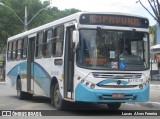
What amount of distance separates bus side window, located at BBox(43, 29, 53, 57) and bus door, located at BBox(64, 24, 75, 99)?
1964mm

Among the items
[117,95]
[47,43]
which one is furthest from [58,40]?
[117,95]

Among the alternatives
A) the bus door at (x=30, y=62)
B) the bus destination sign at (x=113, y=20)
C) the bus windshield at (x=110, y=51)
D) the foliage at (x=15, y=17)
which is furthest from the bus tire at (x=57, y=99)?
the foliage at (x=15, y=17)

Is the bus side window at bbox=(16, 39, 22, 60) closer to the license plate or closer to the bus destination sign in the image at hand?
the bus destination sign

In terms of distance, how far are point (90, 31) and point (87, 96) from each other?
1946 millimetres

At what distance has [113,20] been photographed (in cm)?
1366

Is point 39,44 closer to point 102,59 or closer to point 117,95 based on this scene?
point 102,59

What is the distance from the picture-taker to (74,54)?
44.2 feet

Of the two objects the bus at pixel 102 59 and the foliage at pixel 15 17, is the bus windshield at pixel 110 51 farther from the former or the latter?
the foliage at pixel 15 17

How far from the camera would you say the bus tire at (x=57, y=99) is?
1458cm

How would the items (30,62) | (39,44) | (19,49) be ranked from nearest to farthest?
(39,44) → (30,62) → (19,49)

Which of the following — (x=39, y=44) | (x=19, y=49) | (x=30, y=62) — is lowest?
(x=30, y=62)

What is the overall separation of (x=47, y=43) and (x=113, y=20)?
12.1ft

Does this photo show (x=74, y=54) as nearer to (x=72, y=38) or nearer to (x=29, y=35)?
(x=72, y=38)

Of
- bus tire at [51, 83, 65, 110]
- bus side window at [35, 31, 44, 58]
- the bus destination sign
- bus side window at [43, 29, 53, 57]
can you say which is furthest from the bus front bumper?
bus side window at [35, 31, 44, 58]
